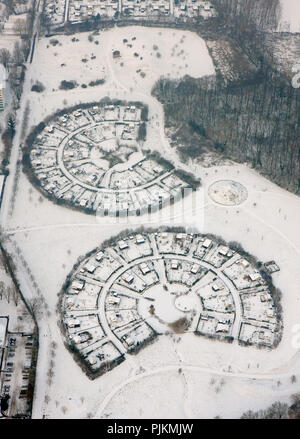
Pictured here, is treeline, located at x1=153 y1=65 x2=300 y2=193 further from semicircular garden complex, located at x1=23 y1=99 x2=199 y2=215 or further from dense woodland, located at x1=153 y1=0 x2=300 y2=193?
semicircular garden complex, located at x1=23 y1=99 x2=199 y2=215

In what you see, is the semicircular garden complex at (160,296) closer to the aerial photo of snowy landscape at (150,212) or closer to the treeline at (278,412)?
the aerial photo of snowy landscape at (150,212)

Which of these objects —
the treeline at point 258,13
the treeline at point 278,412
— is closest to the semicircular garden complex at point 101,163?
the treeline at point 278,412

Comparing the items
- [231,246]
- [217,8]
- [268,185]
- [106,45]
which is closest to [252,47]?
[217,8]

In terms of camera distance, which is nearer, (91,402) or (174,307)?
(91,402)
